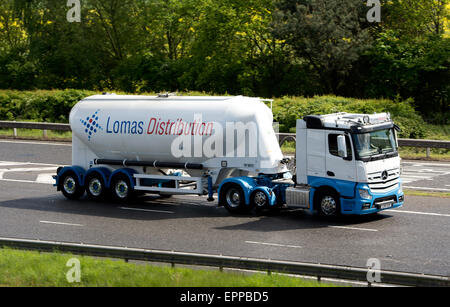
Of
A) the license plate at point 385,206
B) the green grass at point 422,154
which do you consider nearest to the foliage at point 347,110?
the green grass at point 422,154

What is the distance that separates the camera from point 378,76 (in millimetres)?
40344

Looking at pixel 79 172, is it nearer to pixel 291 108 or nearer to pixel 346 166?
pixel 346 166

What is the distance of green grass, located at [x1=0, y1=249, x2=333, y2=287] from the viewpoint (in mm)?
10969

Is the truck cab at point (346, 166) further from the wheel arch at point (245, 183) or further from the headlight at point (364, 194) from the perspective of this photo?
the wheel arch at point (245, 183)

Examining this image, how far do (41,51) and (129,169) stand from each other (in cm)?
3456

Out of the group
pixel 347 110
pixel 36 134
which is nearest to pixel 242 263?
pixel 347 110

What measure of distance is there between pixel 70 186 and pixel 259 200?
653 centimetres

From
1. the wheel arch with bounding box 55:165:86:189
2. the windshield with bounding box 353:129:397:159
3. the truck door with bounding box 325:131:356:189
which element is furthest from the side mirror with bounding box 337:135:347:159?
the wheel arch with bounding box 55:165:86:189

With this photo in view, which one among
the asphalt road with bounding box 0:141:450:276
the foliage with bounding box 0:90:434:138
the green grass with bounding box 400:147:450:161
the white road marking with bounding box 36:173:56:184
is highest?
the foliage with bounding box 0:90:434:138

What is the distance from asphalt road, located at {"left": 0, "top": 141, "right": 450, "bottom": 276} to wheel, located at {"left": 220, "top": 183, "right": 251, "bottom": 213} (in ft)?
0.99

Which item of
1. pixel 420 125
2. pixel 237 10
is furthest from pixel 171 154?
Result: pixel 237 10

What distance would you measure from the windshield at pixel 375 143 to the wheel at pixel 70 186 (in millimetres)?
8824

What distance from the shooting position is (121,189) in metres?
21.0
